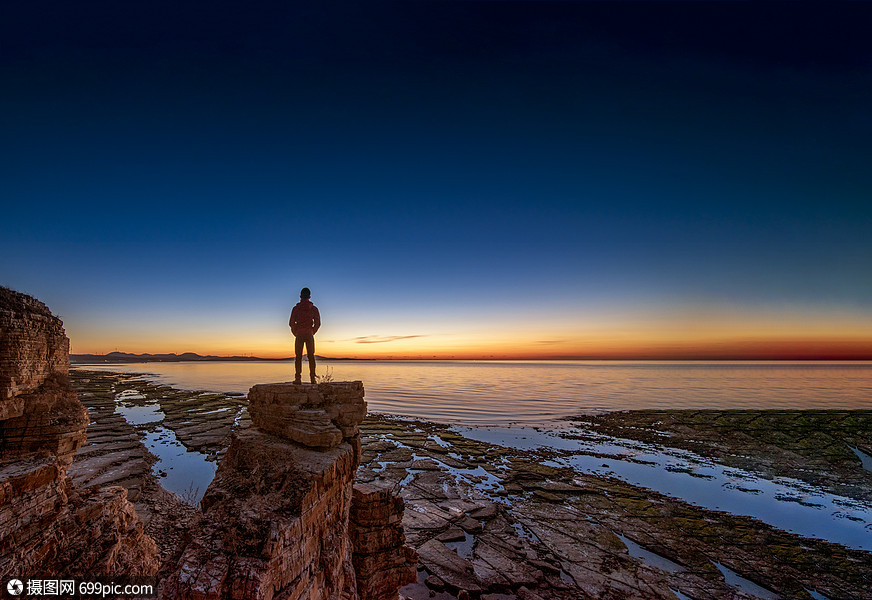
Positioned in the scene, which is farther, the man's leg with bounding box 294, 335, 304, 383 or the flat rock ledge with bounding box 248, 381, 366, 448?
the man's leg with bounding box 294, 335, 304, 383

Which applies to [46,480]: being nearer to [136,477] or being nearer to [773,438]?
[136,477]

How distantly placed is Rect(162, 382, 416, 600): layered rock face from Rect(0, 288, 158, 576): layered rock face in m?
4.86

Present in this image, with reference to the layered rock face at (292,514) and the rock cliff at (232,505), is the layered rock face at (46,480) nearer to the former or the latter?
the rock cliff at (232,505)

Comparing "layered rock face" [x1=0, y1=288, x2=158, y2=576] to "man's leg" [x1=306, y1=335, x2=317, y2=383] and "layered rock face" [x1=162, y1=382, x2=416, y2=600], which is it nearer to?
"layered rock face" [x1=162, y1=382, x2=416, y2=600]

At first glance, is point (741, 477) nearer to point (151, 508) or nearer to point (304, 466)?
point (304, 466)

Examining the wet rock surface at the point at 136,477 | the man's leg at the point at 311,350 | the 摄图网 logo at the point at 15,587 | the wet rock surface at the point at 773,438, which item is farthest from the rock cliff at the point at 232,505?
the wet rock surface at the point at 773,438

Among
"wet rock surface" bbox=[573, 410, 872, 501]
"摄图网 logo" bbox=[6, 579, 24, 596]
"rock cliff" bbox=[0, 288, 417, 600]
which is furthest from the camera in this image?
"wet rock surface" bbox=[573, 410, 872, 501]

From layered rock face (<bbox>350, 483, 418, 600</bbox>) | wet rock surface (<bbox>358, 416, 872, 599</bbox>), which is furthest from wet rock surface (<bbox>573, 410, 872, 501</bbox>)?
layered rock face (<bbox>350, 483, 418, 600</bbox>)

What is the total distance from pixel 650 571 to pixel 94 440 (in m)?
34.5

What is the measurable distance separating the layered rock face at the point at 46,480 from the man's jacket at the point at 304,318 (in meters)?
6.43

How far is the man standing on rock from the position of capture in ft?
30.6

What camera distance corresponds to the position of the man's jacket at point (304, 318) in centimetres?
934

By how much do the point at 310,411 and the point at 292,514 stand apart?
233 centimetres

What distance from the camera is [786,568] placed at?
11.8m
